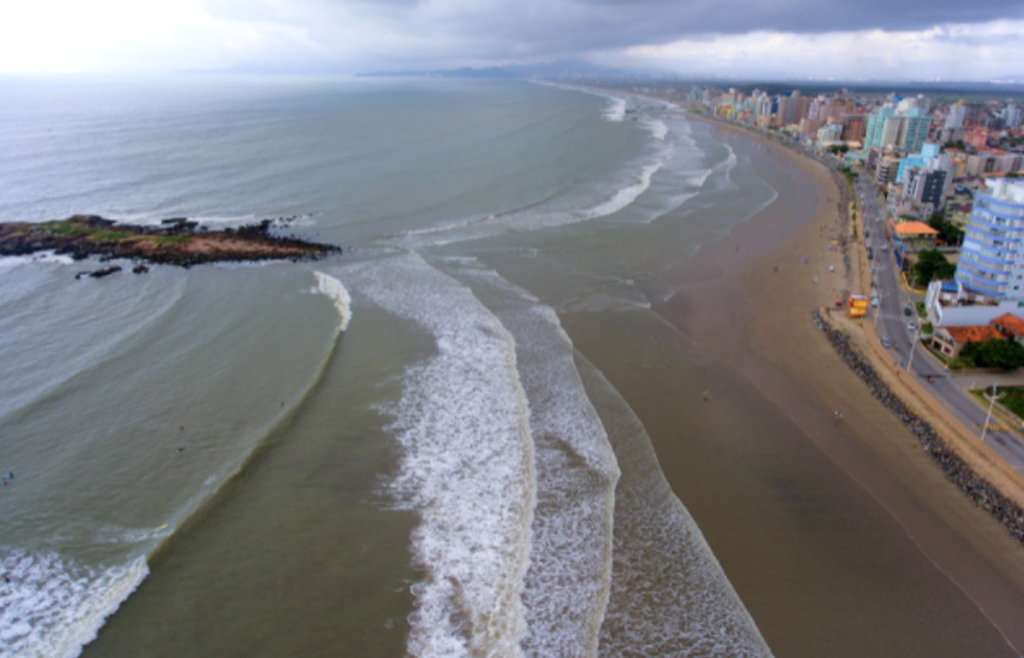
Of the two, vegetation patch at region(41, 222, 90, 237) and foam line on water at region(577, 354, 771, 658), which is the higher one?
vegetation patch at region(41, 222, 90, 237)

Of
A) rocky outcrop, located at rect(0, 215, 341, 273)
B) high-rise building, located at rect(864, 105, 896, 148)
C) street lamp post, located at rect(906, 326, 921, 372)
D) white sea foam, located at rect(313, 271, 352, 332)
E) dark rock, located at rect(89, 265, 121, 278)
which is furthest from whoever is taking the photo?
high-rise building, located at rect(864, 105, 896, 148)

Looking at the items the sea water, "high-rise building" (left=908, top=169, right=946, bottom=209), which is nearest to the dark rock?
the sea water

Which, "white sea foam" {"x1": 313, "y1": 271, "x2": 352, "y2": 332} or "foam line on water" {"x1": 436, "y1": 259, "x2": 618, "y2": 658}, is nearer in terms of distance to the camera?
"foam line on water" {"x1": 436, "y1": 259, "x2": 618, "y2": 658}

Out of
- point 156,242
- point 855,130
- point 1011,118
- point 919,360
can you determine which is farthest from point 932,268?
point 1011,118

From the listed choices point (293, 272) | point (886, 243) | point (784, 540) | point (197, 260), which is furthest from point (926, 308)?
point (197, 260)

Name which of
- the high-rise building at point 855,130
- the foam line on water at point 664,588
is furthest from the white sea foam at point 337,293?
the high-rise building at point 855,130

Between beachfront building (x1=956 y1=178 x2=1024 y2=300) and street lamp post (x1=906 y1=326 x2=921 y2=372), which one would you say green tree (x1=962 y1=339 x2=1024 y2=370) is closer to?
street lamp post (x1=906 y1=326 x2=921 y2=372)

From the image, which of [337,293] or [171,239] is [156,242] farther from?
[337,293]

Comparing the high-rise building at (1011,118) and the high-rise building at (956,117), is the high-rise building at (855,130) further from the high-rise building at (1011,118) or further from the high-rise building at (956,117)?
the high-rise building at (1011,118)
